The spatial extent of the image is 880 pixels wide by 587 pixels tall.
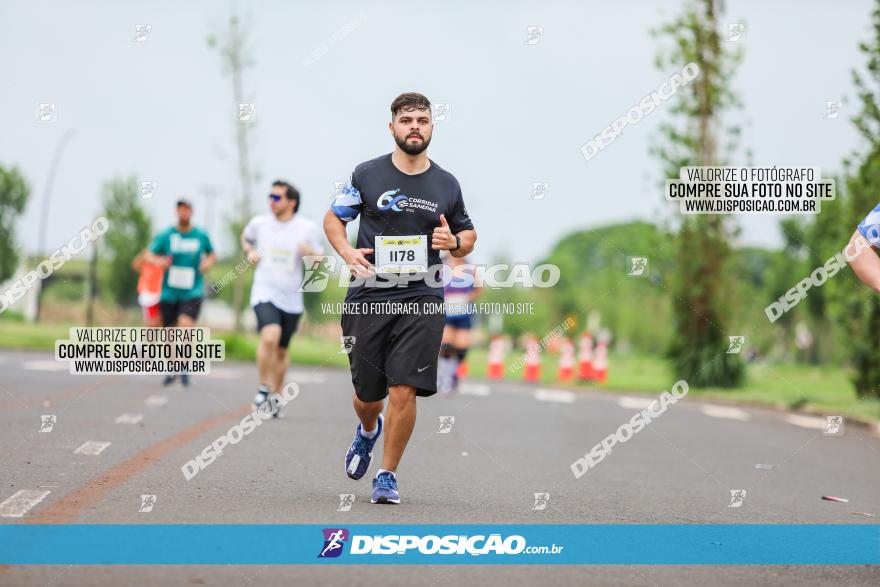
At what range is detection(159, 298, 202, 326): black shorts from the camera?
1609cm

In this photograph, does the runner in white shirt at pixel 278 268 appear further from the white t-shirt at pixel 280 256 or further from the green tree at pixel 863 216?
the green tree at pixel 863 216

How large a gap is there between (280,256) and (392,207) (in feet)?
19.8

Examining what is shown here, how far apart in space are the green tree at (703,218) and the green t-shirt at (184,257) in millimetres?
11844

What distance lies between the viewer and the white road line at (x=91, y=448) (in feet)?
28.8

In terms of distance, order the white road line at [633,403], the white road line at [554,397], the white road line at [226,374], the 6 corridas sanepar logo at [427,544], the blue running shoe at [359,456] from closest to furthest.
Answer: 1. the 6 corridas sanepar logo at [427,544]
2. the blue running shoe at [359,456]
3. the white road line at [633,403]
4. the white road line at [554,397]
5. the white road line at [226,374]

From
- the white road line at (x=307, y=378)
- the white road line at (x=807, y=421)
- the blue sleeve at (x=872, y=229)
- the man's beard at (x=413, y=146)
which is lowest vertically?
the white road line at (x=807, y=421)

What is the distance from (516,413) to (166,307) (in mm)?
4280

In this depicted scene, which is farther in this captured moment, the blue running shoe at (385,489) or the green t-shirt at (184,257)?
the green t-shirt at (184,257)

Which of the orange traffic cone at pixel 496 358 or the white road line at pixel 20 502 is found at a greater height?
the white road line at pixel 20 502

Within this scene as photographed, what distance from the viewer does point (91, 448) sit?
905 cm

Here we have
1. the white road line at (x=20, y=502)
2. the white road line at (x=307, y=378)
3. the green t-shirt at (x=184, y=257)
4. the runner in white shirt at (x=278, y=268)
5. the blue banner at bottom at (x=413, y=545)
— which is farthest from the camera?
the white road line at (x=307, y=378)

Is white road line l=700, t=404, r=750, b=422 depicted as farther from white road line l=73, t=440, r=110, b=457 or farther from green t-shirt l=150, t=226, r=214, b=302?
white road line l=73, t=440, r=110, b=457

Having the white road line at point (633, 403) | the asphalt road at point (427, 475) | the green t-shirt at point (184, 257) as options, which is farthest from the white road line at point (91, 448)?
the white road line at point (633, 403)

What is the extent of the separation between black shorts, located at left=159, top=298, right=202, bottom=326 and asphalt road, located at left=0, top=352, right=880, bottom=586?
0.79 meters
